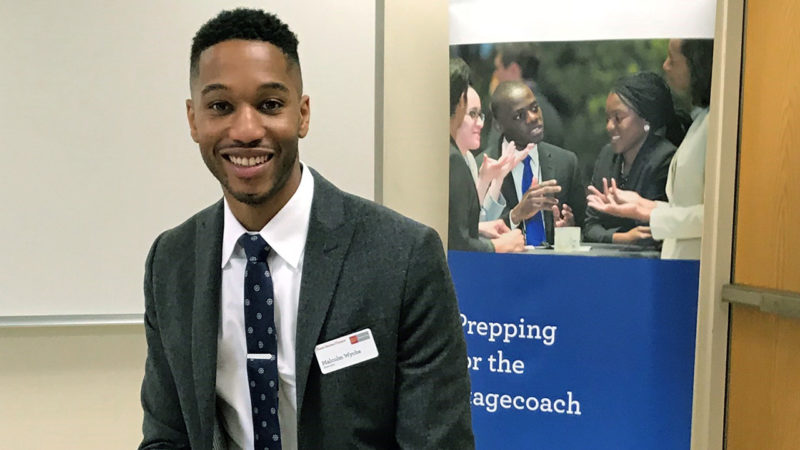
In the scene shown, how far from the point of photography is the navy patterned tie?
44.8 inches

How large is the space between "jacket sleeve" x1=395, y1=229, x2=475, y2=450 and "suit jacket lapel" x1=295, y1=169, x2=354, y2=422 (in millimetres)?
118

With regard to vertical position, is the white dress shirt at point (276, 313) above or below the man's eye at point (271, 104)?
below

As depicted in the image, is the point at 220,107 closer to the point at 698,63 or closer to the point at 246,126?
the point at 246,126

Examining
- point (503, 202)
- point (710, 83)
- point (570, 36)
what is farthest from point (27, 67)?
point (710, 83)

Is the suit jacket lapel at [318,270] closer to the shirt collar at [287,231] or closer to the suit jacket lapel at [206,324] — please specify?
the shirt collar at [287,231]

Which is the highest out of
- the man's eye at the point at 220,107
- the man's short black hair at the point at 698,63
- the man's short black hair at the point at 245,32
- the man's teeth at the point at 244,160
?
the man's short black hair at the point at 698,63

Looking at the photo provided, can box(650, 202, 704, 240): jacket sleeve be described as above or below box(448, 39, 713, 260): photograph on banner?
below

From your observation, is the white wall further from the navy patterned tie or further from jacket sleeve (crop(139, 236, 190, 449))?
the navy patterned tie

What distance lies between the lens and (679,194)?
6.66 feet

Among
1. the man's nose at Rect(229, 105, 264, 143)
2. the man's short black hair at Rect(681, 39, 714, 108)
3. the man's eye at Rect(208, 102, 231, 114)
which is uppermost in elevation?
the man's short black hair at Rect(681, 39, 714, 108)

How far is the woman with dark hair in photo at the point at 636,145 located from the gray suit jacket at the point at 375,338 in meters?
1.05

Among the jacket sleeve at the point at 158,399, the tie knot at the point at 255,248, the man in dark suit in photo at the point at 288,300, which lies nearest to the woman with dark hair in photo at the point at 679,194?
the man in dark suit in photo at the point at 288,300

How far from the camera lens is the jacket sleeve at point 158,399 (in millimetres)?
1250

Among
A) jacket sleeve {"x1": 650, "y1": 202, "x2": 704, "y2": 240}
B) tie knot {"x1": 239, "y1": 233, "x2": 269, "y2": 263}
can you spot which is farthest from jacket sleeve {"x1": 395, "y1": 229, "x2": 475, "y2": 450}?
jacket sleeve {"x1": 650, "y1": 202, "x2": 704, "y2": 240}
